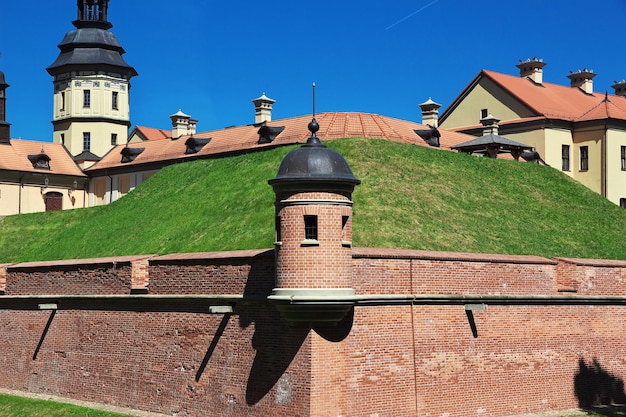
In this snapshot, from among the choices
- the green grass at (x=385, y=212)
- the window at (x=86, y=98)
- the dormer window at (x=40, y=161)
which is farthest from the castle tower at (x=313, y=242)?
the window at (x=86, y=98)

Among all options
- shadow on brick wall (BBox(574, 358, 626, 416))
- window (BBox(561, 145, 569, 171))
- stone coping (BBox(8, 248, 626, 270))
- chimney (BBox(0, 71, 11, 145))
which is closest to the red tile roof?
window (BBox(561, 145, 569, 171))

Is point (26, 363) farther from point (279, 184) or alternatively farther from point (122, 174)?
point (122, 174)

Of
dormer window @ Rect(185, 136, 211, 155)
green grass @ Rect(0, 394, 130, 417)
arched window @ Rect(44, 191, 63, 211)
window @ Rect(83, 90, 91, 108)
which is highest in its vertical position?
window @ Rect(83, 90, 91, 108)

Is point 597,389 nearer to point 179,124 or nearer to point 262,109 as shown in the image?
point 262,109

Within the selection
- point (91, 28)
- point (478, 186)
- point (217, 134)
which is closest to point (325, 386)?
point (478, 186)

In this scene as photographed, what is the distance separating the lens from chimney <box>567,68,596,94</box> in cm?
5816

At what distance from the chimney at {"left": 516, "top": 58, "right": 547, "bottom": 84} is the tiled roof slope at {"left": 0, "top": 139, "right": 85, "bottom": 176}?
24.8 meters

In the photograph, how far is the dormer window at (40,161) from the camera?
2185 inches

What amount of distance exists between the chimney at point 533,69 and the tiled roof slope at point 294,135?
10.6 m

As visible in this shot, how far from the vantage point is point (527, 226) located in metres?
29.4

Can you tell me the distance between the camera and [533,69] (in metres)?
56.2

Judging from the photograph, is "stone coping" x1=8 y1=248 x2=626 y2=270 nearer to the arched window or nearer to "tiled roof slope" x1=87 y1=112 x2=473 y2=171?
"tiled roof slope" x1=87 y1=112 x2=473 y2=171

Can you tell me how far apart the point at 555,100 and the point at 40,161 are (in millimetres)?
27412

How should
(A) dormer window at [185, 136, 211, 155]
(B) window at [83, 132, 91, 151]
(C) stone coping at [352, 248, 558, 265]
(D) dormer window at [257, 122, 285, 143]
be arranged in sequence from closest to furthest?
(C) stone coping at [352, 248, 558, 265], (D) dormer window at [257, 122, 285, 143], (A) dormer window at [185, 136, 211, 155], (B) window at [83, 132, 91, 151]
